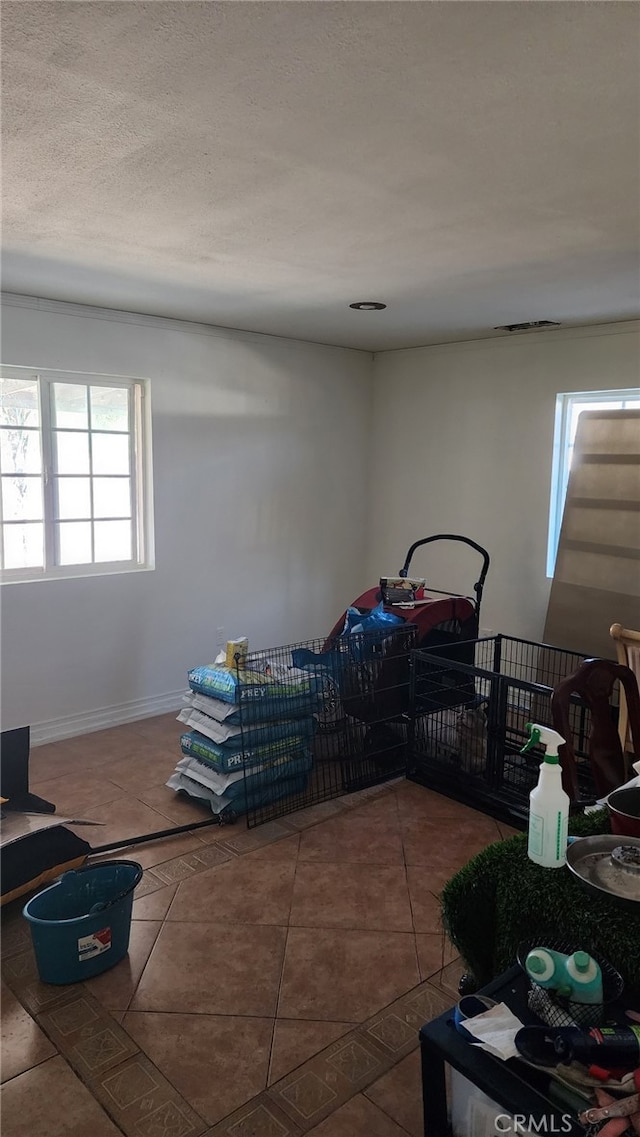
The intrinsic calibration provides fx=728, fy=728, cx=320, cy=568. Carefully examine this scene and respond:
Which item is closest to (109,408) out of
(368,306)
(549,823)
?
(368,306)

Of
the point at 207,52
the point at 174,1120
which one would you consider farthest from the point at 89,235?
the point at 174,1120

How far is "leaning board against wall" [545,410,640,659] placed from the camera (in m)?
4.18

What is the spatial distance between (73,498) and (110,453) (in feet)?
1.19

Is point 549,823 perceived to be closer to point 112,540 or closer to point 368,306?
point 368,306

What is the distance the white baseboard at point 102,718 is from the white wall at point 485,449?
81.0 inches

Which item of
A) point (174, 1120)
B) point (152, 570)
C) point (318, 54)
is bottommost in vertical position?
point (174, 1120)

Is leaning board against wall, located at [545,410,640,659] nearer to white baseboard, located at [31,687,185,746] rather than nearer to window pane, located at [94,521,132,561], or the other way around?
white baseboard, located at [31,687,185,746]

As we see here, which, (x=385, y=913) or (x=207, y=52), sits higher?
(x=207, y=52)

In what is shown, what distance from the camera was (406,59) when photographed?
1.50 meters

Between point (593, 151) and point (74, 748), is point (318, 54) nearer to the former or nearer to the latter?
point (593, 151)

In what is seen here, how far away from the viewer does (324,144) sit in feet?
6.24

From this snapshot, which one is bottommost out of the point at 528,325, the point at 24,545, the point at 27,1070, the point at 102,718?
the point at 27,1070

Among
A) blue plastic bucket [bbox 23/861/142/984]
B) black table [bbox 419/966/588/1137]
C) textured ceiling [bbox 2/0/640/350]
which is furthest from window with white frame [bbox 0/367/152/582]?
black table [bbox 419/966/588/1137]

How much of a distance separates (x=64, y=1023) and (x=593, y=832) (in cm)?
160
